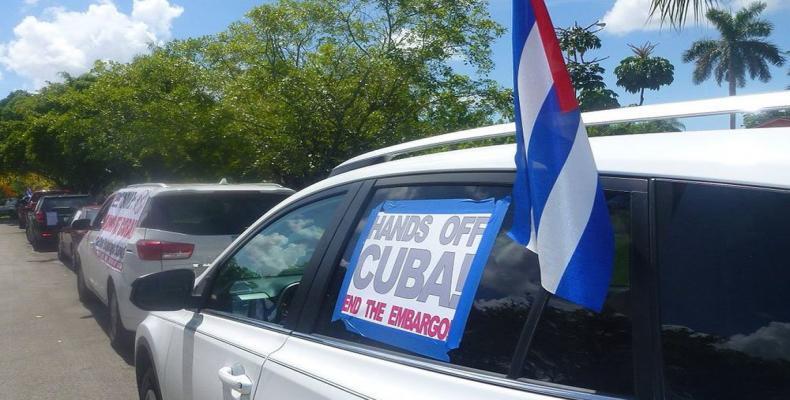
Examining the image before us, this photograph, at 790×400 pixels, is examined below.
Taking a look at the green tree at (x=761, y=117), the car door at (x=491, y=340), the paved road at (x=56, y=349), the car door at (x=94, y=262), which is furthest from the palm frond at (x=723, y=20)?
the car door at (x=94, y=262)

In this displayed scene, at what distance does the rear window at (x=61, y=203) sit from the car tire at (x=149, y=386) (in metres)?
18.4

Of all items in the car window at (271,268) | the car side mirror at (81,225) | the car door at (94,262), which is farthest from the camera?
the car side mirror at (81,225)

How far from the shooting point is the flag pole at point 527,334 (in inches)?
78.3

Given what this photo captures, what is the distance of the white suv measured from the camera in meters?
1.65

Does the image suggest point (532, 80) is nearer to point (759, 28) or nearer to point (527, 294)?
point (527, 294)

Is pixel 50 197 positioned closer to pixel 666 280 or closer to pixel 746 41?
pixel 746 41

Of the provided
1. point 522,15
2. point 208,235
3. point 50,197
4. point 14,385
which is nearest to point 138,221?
point 208,235

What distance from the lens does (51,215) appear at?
69.9ft

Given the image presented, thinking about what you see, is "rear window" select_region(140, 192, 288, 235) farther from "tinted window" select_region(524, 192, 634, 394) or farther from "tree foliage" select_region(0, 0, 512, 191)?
"tinted window" select_region(524, 192, 634, 394)

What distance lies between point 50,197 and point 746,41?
790 inches

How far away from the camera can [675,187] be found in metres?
1.79

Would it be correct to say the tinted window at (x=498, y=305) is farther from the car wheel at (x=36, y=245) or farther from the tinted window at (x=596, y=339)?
the car wheel at (x=36, y=245)

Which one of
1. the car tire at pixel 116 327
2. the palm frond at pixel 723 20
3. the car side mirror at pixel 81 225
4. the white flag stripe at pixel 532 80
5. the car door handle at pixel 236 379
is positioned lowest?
the car tire at pixel 116 327

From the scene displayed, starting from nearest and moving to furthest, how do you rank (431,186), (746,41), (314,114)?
(431,186)
(746,41)
(314,114)
